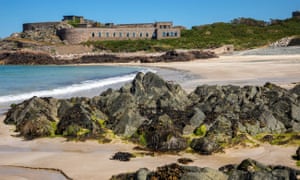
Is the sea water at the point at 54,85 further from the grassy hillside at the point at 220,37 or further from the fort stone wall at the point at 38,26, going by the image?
the fort stone wall at the point at 38,26

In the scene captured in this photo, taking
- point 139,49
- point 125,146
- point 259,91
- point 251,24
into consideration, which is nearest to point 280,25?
point 251,24

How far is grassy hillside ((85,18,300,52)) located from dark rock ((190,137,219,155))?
59.1 metres

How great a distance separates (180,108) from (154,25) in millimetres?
69772

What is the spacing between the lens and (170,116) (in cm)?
1184

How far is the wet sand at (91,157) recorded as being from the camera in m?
8.06

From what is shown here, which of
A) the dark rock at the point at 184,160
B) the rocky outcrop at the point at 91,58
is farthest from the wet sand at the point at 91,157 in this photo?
the rocky outcrop at the point at 91,58

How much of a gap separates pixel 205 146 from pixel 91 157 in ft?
8.73

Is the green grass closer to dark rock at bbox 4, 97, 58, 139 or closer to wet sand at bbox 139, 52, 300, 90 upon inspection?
dark rock at bbox 4, 97, 58, 139

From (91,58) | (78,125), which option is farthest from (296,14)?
(78,125)

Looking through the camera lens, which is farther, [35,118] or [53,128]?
[35,118]

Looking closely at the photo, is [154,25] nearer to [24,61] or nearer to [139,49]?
[139,49]

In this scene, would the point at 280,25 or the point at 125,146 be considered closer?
the point at 125,146

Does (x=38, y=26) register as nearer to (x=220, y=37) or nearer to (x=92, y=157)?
(x=220, y=37)

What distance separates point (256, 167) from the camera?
7219 millimetres
